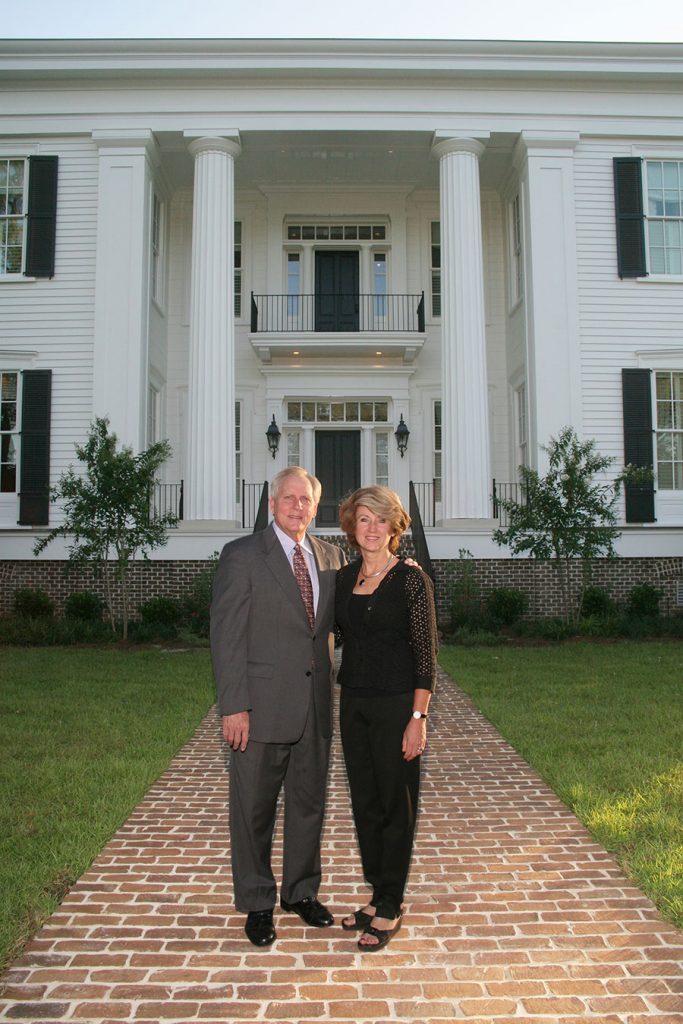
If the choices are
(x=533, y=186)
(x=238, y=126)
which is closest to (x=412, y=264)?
→ (x=533, y=186)

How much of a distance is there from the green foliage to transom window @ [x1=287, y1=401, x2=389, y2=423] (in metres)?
5.17

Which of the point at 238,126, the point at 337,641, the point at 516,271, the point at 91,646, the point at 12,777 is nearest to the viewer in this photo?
the point at 337,641

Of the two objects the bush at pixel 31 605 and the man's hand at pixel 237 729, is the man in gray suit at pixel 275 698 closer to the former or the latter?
the man's hand at pixel 237 729

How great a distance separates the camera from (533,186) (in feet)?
55.5

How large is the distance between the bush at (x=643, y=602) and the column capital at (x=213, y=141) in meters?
11.4

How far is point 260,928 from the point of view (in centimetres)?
362

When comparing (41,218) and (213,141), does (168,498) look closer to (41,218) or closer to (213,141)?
(41,218)

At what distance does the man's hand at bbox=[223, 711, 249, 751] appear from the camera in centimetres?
369

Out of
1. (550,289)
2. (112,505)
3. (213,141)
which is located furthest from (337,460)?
(213,141)

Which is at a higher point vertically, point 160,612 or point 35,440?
point 35,440

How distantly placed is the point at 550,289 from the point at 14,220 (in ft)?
34.7

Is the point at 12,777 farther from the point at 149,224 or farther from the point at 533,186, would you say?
the point at 533,186

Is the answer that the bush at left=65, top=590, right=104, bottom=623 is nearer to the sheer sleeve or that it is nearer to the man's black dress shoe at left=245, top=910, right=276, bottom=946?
the man's black dress shoe at left=245, top=910, right=276, bottom=946

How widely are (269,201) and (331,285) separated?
7.53ft
